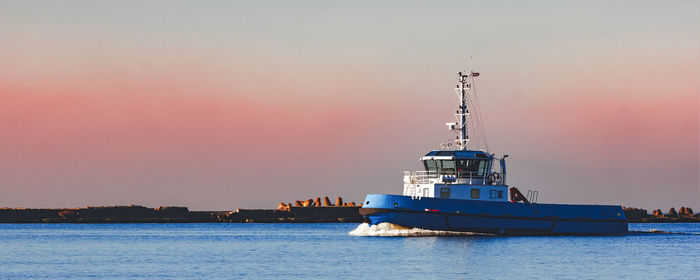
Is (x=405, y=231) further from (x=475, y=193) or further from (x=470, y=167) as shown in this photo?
(x=470, y=167)

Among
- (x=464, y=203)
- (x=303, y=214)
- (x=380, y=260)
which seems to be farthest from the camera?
(x=303, y=214)

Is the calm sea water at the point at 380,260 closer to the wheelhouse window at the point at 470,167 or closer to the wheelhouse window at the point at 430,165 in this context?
the wheelhouse window at the point at 470,167

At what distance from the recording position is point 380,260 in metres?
45.9

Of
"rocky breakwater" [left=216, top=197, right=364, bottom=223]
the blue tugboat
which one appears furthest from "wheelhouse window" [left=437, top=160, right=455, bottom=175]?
"rocky breakwater" [left=216, top=197, right=364, bottom=223]

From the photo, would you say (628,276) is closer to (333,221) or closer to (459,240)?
(459,240)

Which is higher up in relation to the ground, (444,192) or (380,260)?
(444,192)

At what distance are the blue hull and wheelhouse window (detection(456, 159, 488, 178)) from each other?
2.28 meters

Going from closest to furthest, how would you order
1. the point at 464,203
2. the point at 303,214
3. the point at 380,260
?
the point at 380,260 → the point at 464,203 → the point at 303,214

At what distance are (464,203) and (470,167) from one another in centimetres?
304

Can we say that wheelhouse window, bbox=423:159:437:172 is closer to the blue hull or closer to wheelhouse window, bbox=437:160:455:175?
wheelhouse window, bbox=437:160:455:175

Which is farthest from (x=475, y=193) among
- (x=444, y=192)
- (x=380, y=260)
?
(x=380, y=260)

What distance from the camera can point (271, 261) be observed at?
48.3m

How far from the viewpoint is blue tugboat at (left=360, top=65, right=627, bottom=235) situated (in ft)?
183

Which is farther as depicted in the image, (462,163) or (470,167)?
(470,167)
